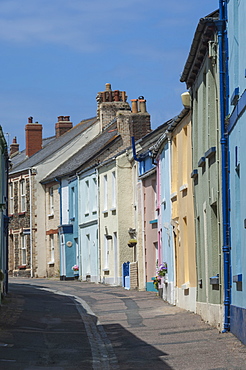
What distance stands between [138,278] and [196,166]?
13427 mm

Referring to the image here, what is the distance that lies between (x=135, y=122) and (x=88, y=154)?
525 cm

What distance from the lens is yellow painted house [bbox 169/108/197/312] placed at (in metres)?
19.9

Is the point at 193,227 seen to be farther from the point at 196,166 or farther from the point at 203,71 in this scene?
the point at 203,71

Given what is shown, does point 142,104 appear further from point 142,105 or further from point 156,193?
point 156,193

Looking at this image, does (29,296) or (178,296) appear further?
(29,296)

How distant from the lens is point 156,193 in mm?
29016

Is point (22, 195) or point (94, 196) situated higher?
point (22, 195)

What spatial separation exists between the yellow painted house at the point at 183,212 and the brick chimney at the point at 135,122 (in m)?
15.1

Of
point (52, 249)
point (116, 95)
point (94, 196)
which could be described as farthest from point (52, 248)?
point (116, 95)

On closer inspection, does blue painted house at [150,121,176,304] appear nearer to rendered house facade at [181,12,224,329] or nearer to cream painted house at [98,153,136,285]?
rendered house facade at [181,12,224,329]

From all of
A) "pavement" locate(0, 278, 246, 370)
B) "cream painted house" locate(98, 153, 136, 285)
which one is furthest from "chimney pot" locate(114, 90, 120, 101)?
"pavement" locate(0, 278, 246, 370)

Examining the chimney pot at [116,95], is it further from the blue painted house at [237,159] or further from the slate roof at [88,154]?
the blue painted house at [237,159]

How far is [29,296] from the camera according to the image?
2753 centimetres

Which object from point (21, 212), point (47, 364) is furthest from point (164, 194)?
point (21, 212)
